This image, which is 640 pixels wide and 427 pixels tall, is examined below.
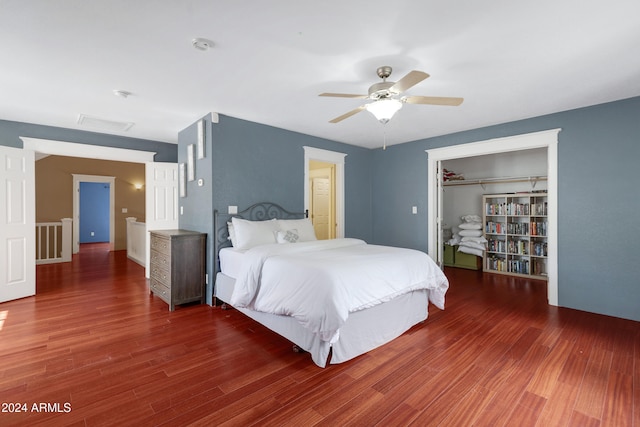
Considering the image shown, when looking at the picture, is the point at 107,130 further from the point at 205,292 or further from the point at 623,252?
the point at 623,252

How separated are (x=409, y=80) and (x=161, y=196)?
14.9 feet

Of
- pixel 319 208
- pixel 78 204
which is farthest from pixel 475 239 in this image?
pixel 78 204

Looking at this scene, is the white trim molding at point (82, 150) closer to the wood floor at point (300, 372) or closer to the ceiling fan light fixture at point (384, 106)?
the wood floor at point (300, 372)

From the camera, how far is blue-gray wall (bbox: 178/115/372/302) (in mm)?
3758

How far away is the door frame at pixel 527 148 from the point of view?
147 inches

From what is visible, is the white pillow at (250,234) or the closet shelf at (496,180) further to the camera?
the closet shelf at (496,180)

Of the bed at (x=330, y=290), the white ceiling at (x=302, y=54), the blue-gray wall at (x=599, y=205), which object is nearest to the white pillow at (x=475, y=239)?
the blue-gray wall at (x=599, y=205)

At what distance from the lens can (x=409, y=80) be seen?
212 cm

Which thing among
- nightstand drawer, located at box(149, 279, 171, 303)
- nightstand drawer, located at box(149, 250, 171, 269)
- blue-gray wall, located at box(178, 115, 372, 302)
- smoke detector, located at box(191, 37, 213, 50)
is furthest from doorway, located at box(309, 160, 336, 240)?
smoke detector, located at box(191, 37, 213, 50)

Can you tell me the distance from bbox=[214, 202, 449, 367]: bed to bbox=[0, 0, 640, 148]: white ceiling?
1.68 metres

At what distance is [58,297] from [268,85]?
4016 millimetres

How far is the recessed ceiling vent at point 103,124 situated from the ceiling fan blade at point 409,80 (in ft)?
12.6

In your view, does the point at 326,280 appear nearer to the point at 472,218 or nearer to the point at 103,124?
the point at 103,124

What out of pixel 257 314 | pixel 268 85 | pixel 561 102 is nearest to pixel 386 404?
pixel 257 314
